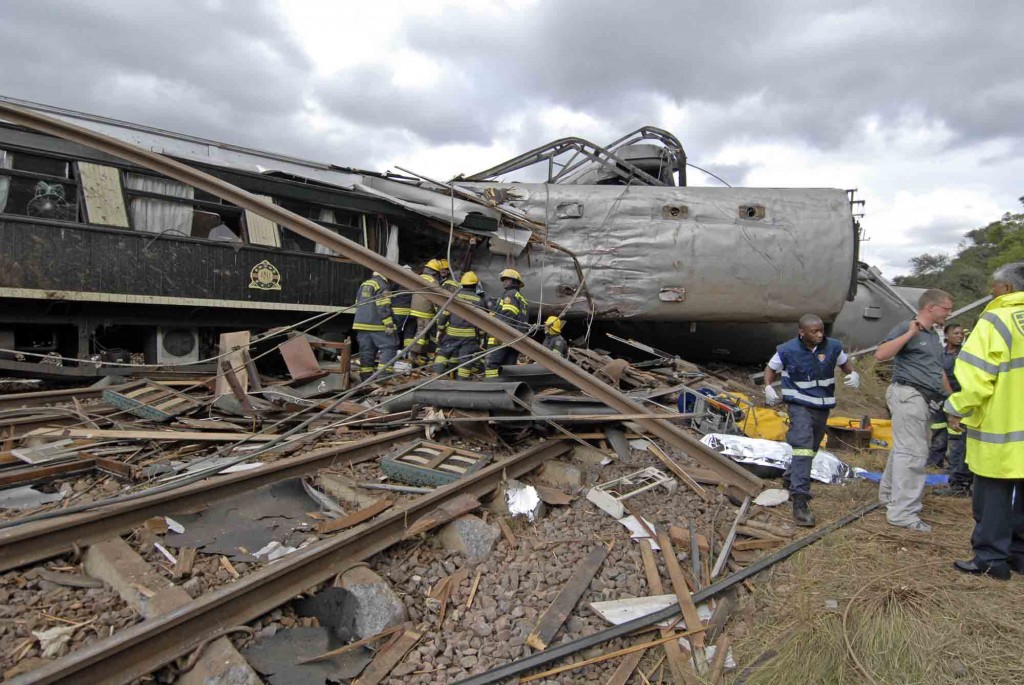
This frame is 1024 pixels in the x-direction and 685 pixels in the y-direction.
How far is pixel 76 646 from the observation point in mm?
2484

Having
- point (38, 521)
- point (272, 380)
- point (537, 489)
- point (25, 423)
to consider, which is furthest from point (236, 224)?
point (537, 489)

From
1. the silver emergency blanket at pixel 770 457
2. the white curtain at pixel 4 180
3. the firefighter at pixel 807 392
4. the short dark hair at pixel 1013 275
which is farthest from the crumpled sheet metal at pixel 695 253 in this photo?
the short dark hair at pixel 1013 275

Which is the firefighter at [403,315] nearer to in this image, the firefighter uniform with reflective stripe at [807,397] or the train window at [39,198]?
the train window at [39,198]

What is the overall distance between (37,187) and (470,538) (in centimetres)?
714

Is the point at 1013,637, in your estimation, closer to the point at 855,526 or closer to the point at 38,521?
the point at 855,526

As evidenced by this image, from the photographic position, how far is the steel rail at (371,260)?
3.10m

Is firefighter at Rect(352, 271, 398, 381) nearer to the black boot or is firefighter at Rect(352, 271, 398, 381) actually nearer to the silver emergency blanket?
the silver emergency blanket

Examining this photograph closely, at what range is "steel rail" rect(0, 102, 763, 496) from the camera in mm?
3096

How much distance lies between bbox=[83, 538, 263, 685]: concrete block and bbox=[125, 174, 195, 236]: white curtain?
5.88 meters

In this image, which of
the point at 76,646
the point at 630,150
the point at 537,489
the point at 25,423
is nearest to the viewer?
the point at 76,646

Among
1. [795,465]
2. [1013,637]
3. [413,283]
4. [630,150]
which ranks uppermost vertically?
[630,150]

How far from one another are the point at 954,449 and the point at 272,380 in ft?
26.5

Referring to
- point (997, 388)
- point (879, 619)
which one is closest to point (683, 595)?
point (879, 619)

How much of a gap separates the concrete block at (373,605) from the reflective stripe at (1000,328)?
11.6 ft
